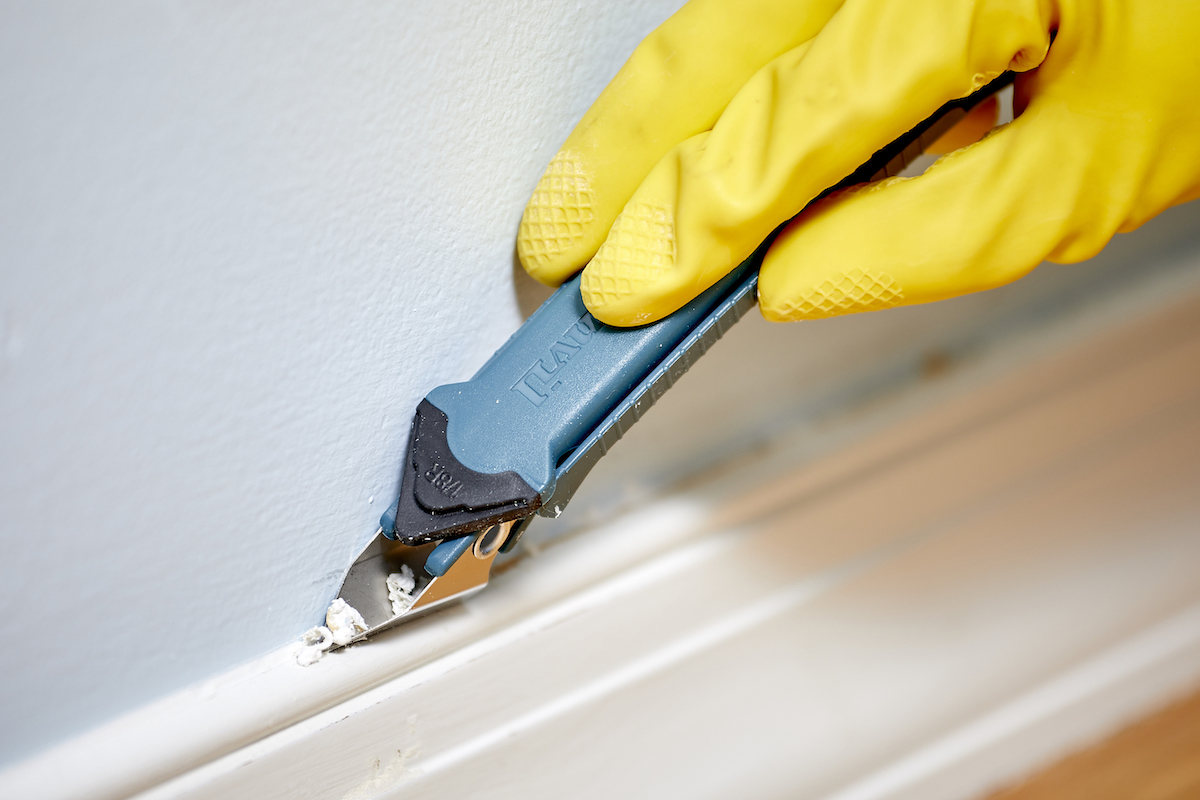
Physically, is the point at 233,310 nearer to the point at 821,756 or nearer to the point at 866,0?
the point at 866,0

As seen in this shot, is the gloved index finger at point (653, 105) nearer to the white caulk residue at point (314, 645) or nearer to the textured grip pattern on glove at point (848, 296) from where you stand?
the textured grip pattern on glove at point (848, 296)

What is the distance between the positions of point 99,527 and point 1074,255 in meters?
0.51

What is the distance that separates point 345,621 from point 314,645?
0.09ft

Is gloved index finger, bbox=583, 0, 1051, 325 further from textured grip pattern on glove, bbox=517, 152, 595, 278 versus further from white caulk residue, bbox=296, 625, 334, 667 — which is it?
white caulk residue, bbox=296, 625, 334, 667

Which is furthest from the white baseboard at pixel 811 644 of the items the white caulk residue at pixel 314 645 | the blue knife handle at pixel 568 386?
the blue knife handle at pixel 568 386

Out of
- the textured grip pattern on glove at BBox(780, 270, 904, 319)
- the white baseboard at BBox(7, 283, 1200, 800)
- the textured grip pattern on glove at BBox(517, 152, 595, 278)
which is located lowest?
the white baseboard at BBox(7, 283, 1200, 800)

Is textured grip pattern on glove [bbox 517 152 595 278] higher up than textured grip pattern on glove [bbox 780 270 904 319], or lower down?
higher up

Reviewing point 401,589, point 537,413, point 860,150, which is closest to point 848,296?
point 860,150

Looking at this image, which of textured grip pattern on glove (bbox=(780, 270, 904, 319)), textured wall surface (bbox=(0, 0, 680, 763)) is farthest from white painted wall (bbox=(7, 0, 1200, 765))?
textured grip pattern on glove (bbox=(780, 270, 904, 319))

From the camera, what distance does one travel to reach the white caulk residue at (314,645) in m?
0.46

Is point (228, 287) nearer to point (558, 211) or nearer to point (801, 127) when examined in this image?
point (558, 211)

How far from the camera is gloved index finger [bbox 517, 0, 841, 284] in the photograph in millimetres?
407

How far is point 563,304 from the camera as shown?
445 millimetres

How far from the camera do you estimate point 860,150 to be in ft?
1.28
